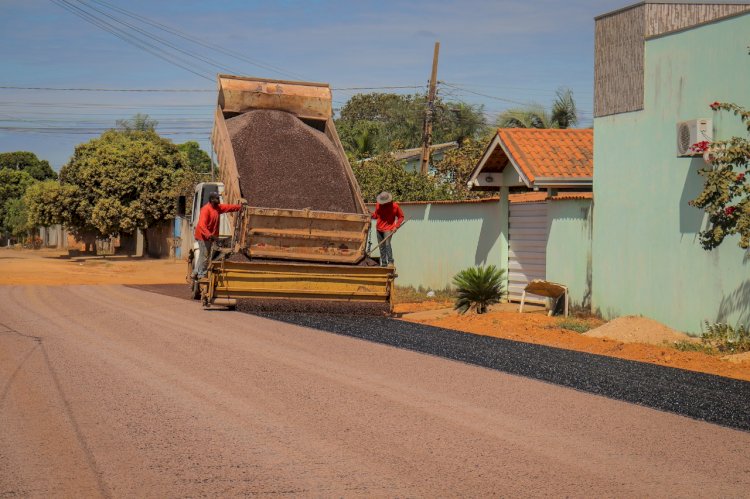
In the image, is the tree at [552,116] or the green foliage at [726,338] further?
the tree at [552,116]

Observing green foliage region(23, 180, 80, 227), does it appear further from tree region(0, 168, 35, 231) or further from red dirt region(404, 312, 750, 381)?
tree region(0, 168, 35, 231)

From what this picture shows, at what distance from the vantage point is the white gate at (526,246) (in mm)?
21031

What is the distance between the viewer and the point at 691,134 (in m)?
15.5

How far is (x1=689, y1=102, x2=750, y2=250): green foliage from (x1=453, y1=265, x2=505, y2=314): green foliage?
6.05 metres

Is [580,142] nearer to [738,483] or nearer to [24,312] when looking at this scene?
[24,312]

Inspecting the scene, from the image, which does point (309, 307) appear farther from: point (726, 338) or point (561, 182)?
point (726, 338)

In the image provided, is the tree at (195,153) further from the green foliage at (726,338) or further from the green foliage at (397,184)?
the green foliage at (726,338)

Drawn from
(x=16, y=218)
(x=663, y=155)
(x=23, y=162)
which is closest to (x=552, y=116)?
(x=663, y=155)

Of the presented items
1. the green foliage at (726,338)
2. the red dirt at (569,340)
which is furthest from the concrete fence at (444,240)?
the green foliage at (726,338)

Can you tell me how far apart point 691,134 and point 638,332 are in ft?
9.95

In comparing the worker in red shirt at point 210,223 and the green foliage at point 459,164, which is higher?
the green foliage at point 459,164

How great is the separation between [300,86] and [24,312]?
7.11 meters

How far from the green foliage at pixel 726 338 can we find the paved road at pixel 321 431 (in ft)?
14.9

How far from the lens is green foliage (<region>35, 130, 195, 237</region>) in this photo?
52.7 metres
